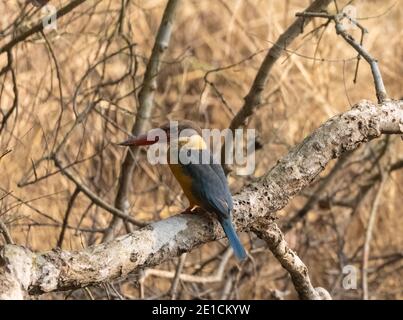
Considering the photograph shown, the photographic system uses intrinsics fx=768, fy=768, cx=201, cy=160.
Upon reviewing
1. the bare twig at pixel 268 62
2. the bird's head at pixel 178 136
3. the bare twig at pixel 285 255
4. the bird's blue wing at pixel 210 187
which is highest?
the bare twig at pixel 268 62

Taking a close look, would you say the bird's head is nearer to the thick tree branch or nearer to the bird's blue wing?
the bird's blue wing

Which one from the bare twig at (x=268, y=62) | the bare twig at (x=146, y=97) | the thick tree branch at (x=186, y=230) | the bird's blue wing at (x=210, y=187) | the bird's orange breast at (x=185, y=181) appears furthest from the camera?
the bare twig at (x=146, y=97)

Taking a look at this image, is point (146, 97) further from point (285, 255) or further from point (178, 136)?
point (285, 255)

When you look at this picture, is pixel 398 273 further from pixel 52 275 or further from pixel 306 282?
pixel 52 275

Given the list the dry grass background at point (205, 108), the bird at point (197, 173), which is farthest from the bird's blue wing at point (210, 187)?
the dry grass background at point (205, 108)

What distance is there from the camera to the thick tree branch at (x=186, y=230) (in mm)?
1770

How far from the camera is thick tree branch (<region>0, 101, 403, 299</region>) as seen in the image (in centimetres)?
177

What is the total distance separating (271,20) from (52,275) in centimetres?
415

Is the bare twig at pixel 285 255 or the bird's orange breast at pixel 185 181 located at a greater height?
the bird's orange breast at pixel 185 181

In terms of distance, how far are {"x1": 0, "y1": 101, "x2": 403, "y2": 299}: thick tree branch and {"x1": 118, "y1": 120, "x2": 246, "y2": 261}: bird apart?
49mm

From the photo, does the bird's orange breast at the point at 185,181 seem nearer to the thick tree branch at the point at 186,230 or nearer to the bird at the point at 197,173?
the bird at the point at 197,173

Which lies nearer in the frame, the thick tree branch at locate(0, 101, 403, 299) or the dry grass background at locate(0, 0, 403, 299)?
the thick tree branch at locate(0, 101, 403, 299)

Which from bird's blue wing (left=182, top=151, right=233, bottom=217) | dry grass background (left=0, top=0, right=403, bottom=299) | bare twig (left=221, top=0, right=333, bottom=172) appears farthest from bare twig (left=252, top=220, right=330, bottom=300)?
dry grass background (left=0, top=0, right=403, bottom=299)
